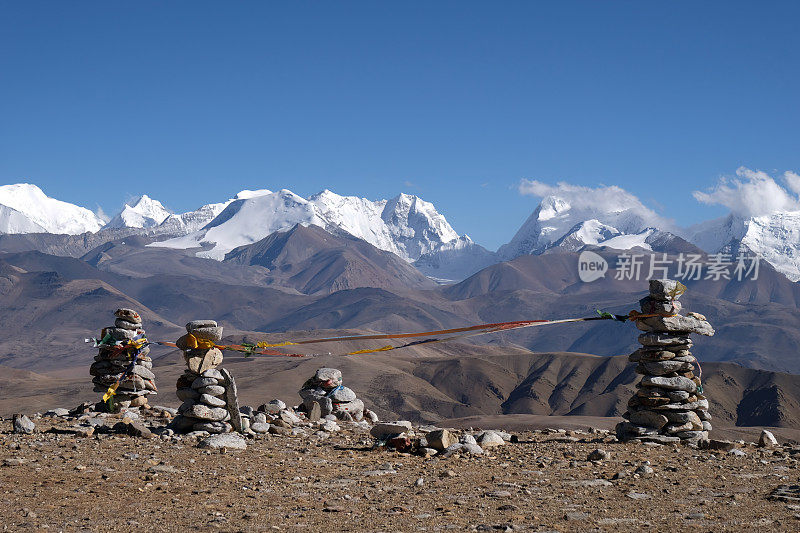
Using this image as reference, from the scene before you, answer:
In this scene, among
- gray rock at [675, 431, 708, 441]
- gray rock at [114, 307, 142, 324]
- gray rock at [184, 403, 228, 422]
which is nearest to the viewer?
gray rock at [184, 403, 228, 422]

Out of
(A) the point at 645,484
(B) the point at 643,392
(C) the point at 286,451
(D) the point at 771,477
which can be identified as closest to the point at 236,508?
(C) the point at 286,451

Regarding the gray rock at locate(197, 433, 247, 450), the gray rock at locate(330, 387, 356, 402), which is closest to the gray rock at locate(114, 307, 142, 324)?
the gray rock at locate(330, 387, 356, 402)

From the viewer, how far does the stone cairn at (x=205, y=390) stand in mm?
16406

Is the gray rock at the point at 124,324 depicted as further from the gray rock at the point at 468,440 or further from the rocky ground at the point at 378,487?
the gray rock at the point at 468,440

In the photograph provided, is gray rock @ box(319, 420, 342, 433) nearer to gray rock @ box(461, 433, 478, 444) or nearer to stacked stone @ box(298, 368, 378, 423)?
stacked stone @ box(298, 368, 378, 423)

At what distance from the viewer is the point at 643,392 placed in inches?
679

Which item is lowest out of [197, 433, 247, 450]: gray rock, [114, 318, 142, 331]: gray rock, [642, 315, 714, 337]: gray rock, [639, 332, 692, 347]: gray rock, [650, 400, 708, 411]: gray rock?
[197, 433, 247, 450]: gray rock

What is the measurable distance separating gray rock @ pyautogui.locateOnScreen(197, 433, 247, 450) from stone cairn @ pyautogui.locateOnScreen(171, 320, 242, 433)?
4.37 feet

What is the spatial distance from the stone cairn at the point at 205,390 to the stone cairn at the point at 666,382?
8130 millimetres

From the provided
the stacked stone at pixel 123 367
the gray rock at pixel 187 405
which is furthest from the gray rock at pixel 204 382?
the stacked stone at pixel 123 367

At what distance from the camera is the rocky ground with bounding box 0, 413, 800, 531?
9500mm

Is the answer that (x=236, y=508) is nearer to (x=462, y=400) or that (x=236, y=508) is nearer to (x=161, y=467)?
(x=161, y=467)

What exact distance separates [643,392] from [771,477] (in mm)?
4913

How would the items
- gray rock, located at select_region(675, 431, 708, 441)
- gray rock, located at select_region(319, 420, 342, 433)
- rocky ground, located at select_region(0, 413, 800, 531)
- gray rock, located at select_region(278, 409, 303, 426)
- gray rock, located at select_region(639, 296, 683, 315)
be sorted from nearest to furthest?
rocky ground, located at select_region(0, 413, 800, 531), gray rock, located at select_region(675, 431, 708, 441), gray rock, located at select_region(639, 296, 683, 315), gray rock, located at select_region(319, 420, 342, 433), gray rock, located at select_region(278, 409, 303, 426)
